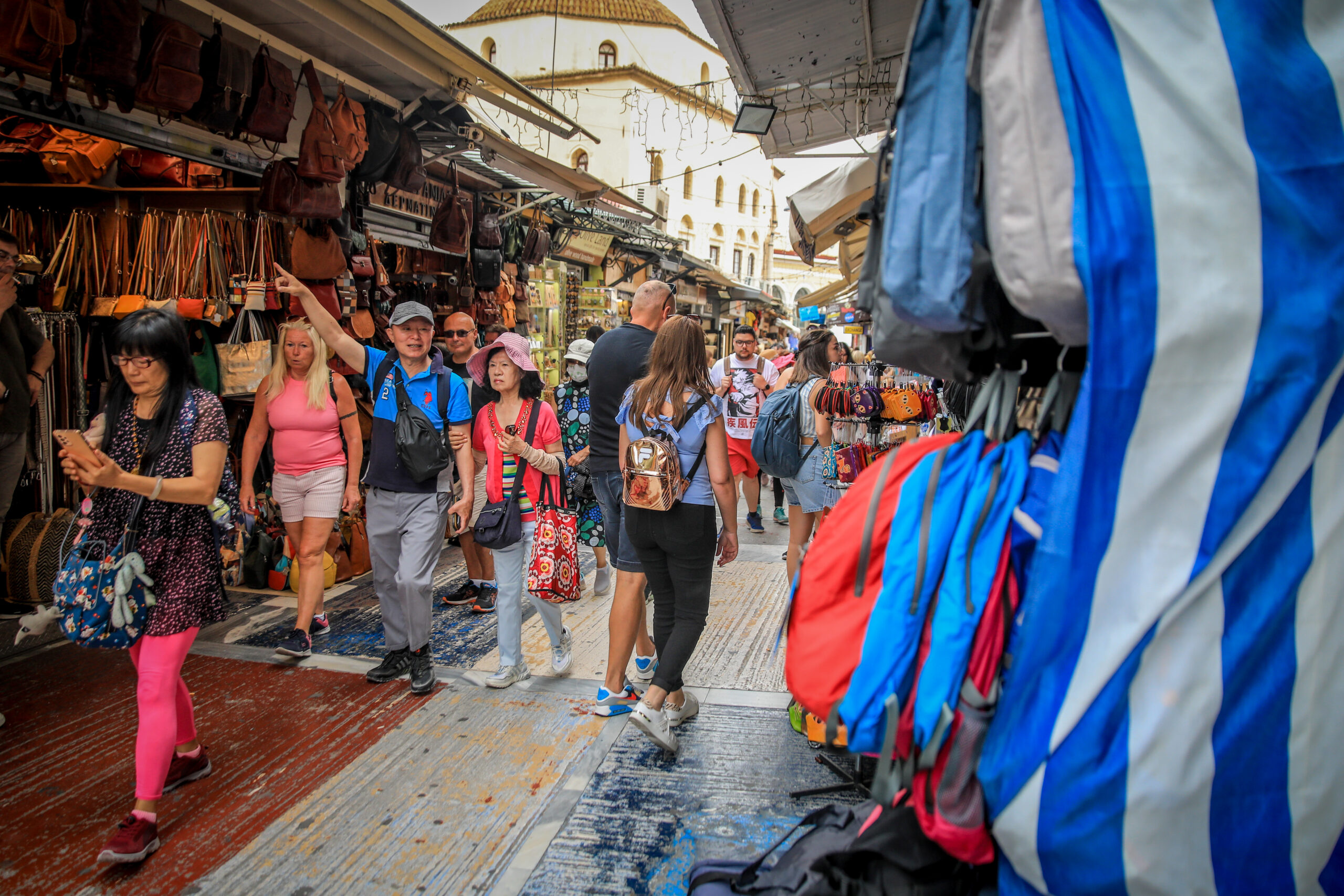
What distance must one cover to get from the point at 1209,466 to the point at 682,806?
254cm

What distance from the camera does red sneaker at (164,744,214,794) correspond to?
3199 millimetres

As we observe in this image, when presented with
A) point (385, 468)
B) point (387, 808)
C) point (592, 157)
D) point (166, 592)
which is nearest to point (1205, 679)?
point (387, 808)

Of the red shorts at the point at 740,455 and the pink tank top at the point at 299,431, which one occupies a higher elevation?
the pink tank top at the point at 299,431

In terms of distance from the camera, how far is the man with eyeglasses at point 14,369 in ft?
14.0

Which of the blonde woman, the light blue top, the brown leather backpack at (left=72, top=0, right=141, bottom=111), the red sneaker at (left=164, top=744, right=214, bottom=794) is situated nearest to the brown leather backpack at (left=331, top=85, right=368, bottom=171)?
the brown leather backpack at (left=72, top=0, right=141, bottom=111)

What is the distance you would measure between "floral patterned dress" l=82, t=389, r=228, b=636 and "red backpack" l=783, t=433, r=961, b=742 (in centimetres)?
258

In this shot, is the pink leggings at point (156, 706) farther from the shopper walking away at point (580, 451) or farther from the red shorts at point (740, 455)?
the red shorts at point (740, 455)

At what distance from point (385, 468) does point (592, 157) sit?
1391 inches

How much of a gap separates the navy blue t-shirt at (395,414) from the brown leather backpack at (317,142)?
1.72m

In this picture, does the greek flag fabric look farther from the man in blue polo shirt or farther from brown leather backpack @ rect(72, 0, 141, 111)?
brown leather backpack @ rect(72, 0, 141, 111)

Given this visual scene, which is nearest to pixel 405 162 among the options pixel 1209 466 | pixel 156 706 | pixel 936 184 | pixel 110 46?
pixel 110 46

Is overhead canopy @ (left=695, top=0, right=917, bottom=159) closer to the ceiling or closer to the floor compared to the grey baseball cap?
closer to the ceiling

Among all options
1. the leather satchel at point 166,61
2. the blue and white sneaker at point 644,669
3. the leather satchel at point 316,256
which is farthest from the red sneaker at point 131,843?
the leather satchel at point 316,256

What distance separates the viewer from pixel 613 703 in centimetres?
387
